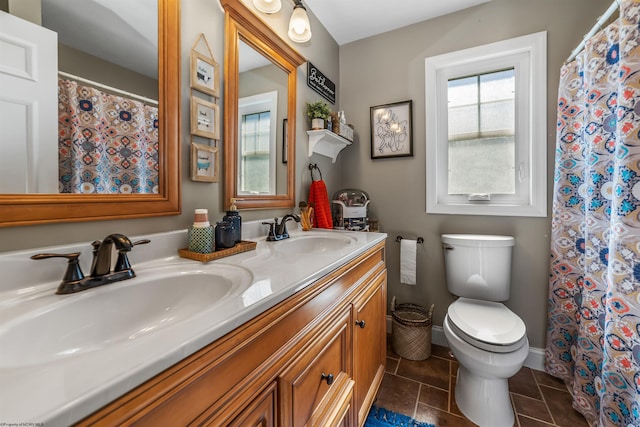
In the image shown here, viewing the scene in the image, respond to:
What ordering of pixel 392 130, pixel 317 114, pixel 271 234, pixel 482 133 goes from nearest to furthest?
pixel 271 234, pixel 317 114, pixel 482 133, pixel 392 130

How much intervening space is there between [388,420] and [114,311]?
1.30 meters

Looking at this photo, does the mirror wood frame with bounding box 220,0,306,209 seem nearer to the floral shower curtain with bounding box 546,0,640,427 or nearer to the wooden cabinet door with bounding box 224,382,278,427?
the wooden cabinet door with bounding box 224,382,278,427

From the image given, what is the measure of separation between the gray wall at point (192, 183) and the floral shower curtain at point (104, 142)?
107 millimetres

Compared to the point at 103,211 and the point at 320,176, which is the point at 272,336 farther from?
the point at 320,176

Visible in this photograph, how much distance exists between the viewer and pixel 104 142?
80 cm

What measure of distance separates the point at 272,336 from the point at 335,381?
1.55ft

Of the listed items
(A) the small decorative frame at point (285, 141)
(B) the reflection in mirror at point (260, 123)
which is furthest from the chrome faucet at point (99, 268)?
(A) the small decorative frame at point (285, 141)

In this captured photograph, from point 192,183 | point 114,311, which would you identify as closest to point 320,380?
point 114,311

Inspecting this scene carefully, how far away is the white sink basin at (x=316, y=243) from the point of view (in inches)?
52.7

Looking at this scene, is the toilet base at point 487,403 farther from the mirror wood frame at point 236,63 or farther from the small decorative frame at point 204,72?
the small decorative frame at point 204,72

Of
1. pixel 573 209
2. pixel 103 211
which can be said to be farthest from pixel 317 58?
pixel 573 209

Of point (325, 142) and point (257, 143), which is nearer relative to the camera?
point (257, 143)

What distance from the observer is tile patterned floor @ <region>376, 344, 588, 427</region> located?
1.30m

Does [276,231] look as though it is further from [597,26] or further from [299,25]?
[597,26]
